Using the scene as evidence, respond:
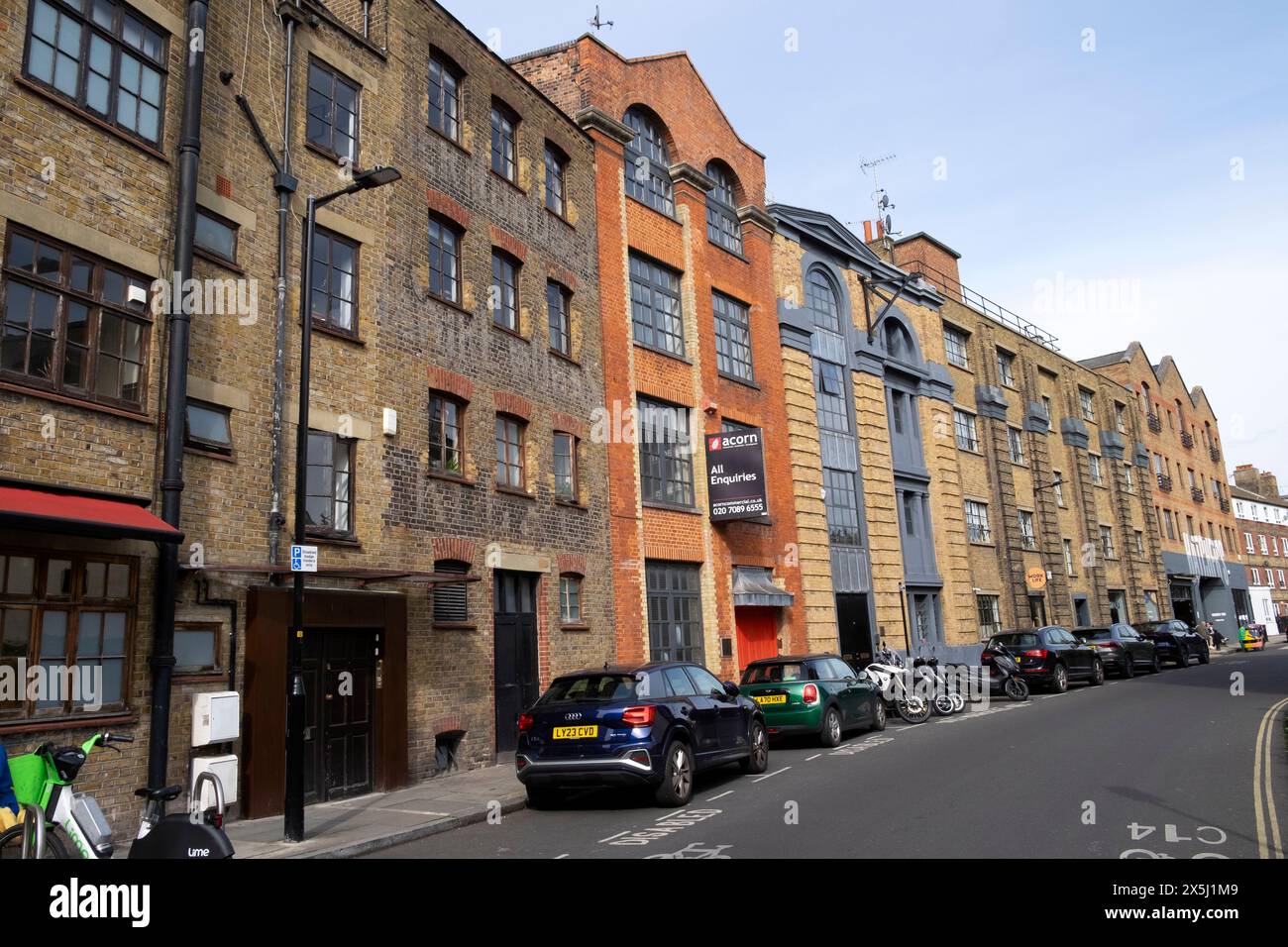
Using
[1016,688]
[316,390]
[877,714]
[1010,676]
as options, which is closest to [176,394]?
[316,390]

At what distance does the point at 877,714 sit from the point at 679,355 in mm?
9780

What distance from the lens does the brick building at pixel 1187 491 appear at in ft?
181

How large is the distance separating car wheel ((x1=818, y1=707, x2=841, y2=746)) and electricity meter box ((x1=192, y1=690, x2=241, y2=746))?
9375 mm

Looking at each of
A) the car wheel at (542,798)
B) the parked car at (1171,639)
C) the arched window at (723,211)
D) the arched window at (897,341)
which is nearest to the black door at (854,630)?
the arched window at (897,341)

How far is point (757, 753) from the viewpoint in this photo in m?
13.1

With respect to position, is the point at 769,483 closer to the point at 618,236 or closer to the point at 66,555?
the point at 618,236

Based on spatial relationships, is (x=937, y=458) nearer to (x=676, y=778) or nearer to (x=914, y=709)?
(x=914, y=709)

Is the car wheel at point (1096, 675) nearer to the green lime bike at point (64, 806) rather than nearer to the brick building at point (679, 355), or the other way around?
the brick building at point (679, 355)

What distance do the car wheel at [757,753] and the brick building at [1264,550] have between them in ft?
215

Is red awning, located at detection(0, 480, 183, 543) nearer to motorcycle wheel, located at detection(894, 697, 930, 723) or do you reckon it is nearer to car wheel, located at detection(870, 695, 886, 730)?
car wheel, located at detection(870, 695, 886, 730)

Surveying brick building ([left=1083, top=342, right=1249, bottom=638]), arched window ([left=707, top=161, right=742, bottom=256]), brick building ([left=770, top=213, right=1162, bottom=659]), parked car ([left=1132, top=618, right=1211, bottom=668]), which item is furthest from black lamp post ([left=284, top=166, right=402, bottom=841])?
brick building ([left=1083, top=342, right=1249, bottom=638])

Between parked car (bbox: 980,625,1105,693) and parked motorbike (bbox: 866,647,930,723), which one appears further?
parked car (bbox: 980,625,1105,693)

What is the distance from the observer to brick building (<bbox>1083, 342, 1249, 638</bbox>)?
181 ft
